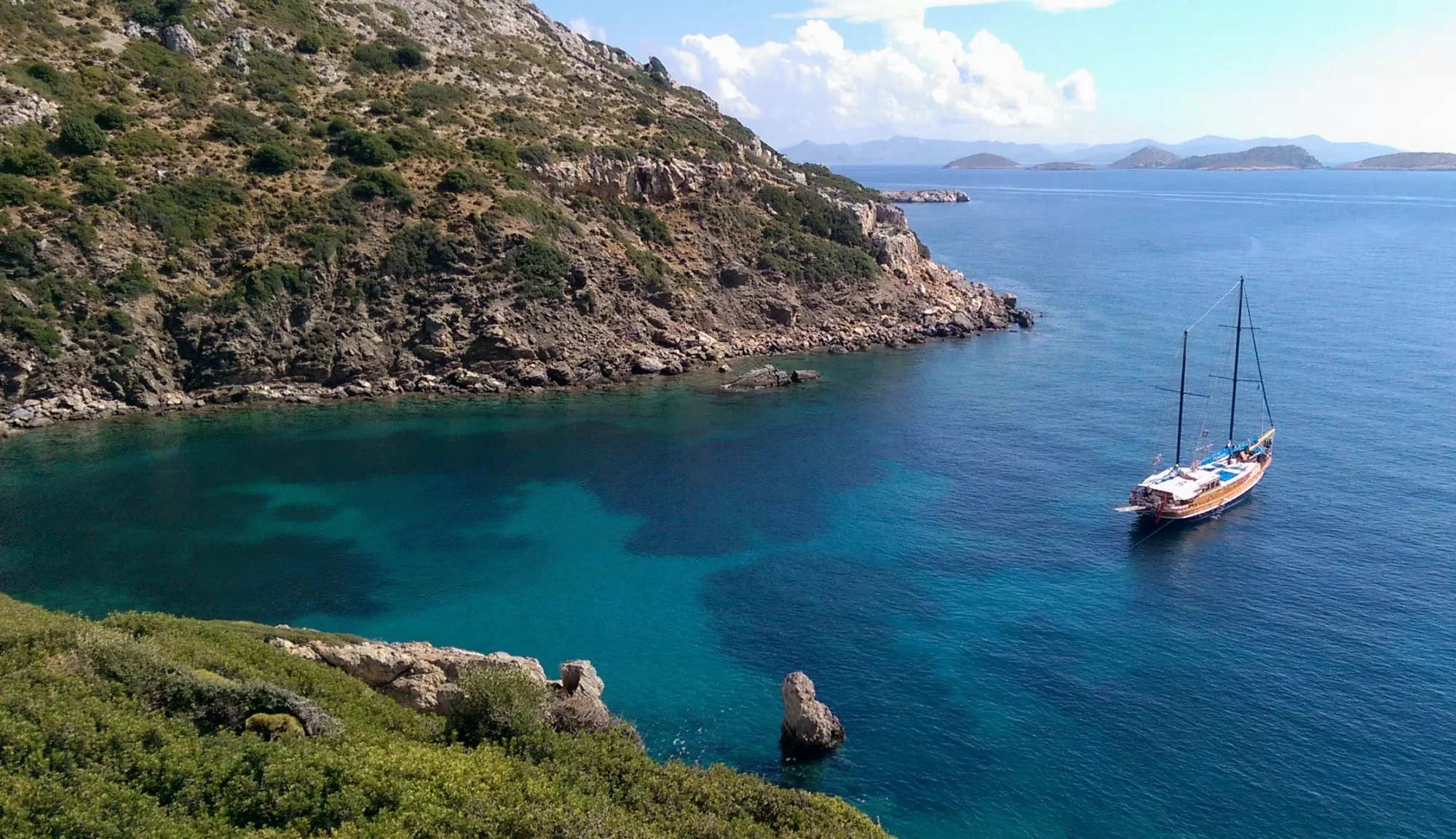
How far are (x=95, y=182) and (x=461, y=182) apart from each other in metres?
31.7

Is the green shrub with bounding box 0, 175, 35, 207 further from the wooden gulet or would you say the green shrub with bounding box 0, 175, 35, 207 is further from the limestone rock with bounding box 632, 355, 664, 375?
the wooden gulet

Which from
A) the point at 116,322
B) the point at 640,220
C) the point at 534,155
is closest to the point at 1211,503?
the point at 640,220

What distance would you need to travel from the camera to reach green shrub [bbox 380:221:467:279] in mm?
89938

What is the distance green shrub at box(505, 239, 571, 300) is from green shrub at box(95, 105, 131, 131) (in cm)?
3771

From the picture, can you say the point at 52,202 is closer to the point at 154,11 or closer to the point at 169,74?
the point at 169,74

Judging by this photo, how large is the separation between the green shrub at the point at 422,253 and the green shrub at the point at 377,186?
4.29m

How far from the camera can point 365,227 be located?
9081 cm

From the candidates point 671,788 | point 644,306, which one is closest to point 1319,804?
point 671,788

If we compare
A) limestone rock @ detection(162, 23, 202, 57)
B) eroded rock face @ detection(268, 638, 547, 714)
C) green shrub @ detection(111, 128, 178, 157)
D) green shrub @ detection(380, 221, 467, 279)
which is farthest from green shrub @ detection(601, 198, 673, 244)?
eroded rock face @ detection(268, 638, 547, 714)

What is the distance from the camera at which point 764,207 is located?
4643 inches

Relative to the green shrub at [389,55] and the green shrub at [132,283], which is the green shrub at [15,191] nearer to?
the green shrub at [132,283]

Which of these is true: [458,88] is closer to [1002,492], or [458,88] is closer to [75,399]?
[75,399]

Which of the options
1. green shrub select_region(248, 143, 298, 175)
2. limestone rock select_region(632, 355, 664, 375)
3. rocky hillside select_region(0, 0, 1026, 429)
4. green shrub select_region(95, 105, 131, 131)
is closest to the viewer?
rocky hillside select_region(0, 0, 1026, 429)

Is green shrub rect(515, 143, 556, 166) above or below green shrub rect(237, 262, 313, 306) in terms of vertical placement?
above
